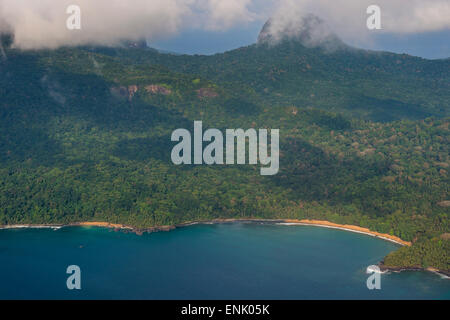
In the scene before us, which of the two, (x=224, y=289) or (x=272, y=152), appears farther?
(x=272, y=152)

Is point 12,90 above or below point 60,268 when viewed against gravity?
above

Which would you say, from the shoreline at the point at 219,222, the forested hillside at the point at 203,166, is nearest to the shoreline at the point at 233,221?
the shoreline at the point at 219,222

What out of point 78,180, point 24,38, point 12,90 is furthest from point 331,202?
point 24,38

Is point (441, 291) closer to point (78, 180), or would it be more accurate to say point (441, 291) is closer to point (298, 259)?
point (298, 259)

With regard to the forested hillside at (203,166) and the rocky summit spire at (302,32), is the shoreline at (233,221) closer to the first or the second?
the forested hillside at (203,166)

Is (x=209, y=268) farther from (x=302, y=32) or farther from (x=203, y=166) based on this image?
(x=302, y=32)

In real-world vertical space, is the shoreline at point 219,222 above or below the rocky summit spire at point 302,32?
below

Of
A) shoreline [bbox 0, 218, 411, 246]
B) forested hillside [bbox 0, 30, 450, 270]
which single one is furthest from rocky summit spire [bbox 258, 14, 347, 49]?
shoreline [bbox 0, 218, 411, 246]

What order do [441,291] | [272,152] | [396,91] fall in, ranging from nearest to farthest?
1. [441,291]
2. [272,152]
3. [396,91]
